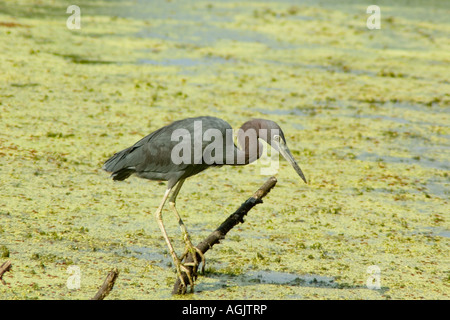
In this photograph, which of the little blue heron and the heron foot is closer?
the heron foot

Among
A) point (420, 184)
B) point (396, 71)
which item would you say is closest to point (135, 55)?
point (396, 71)

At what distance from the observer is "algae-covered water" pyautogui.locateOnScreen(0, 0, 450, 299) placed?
486 centimetres

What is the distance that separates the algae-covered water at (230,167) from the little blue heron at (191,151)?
58cm

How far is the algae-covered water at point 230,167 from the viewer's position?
16.0ft

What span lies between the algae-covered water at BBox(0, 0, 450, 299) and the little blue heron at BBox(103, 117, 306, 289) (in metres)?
0.58

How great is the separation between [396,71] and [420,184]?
5.04 meters

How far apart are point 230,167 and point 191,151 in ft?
8.39

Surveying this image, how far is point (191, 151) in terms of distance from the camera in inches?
186
